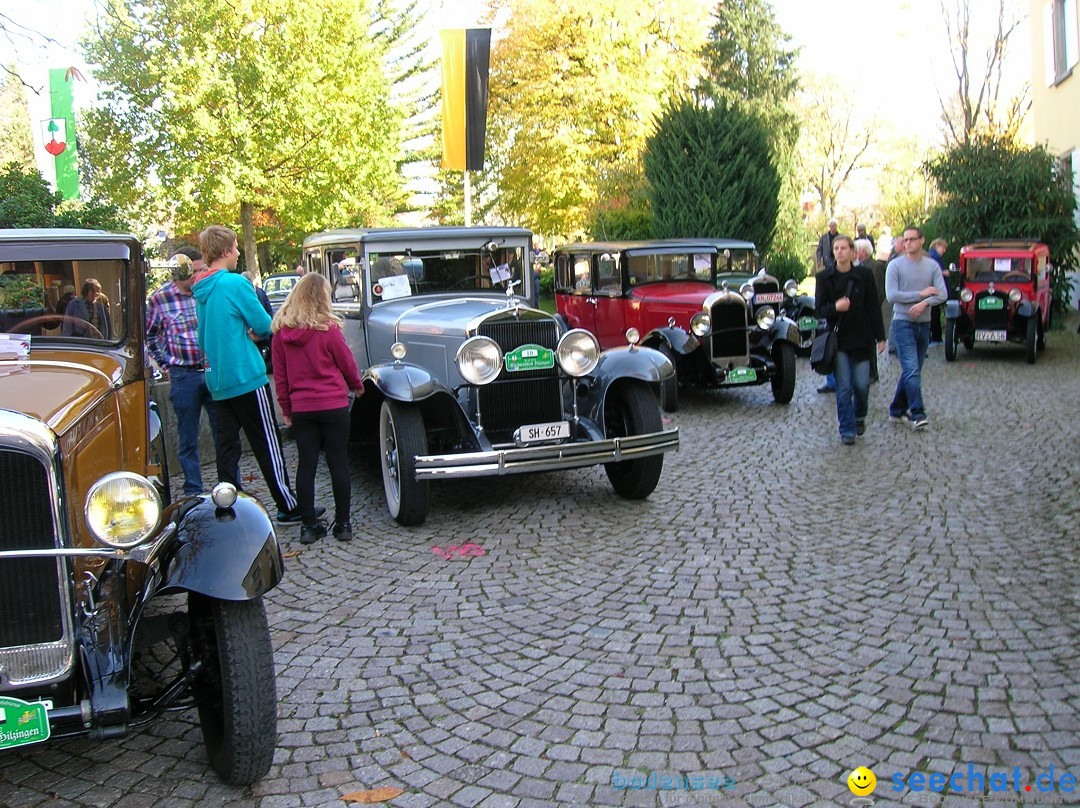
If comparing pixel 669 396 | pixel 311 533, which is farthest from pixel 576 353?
pixel 669 396

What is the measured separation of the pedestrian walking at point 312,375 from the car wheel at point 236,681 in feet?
7.94

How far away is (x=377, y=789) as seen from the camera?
283 centimetres

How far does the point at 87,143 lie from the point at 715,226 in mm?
16257

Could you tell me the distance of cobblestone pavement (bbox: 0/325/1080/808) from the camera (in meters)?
2.89

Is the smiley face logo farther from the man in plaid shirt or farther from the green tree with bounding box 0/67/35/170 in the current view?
the green tree with bounding box 0/67/35/170

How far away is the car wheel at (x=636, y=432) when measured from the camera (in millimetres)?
6000

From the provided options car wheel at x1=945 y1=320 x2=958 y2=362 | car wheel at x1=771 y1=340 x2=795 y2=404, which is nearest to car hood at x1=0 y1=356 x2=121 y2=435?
car wheel at x1=771 y1=340 x2=795 y2=404

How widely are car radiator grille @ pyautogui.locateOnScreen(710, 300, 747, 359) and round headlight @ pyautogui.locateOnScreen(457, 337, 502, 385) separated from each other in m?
4.49

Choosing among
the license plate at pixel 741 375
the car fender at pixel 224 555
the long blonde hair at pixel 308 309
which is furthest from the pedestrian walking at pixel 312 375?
the license plate at pixel 741 375

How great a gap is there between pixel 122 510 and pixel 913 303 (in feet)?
23.5

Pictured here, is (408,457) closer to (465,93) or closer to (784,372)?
(784,372)

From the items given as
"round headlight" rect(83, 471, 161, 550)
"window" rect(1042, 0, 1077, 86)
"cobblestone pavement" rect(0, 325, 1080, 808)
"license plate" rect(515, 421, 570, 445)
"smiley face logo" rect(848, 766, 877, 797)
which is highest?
"window" rect(1042, 0, 1077, 86)

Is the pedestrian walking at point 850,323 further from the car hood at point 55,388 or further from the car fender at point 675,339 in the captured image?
the car hood at point 55,388

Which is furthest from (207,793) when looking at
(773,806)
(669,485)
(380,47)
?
(380,47)
